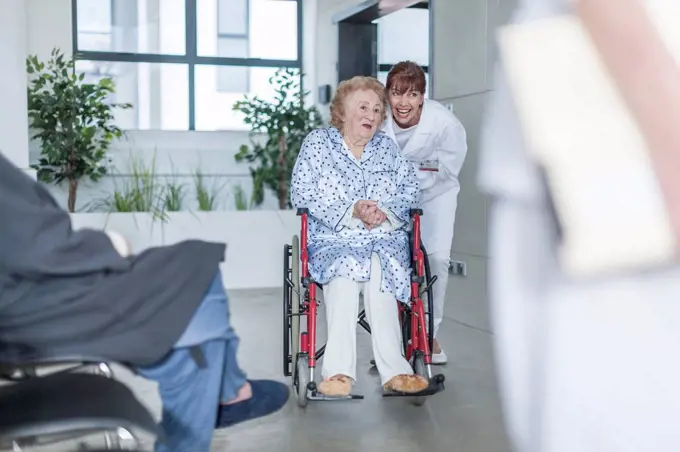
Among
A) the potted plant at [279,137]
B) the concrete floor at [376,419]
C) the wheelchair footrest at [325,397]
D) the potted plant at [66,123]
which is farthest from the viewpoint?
the potted plant at [279,137]

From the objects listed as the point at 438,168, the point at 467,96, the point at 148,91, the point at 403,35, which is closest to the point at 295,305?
the point at 438,168

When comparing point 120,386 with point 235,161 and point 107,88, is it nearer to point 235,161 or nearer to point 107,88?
point 107,88

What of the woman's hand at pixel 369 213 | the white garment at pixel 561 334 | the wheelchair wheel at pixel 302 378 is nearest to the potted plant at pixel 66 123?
the woman's hand at pixel 369 213

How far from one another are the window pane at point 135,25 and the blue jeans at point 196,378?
5.64m

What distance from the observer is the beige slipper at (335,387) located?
2.57 meters

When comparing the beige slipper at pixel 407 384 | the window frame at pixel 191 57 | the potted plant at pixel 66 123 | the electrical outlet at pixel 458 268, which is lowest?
the beige slipper at pixel 407 384

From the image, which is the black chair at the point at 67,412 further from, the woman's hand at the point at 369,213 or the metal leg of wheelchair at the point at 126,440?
the woman's hand at the point at 369,213

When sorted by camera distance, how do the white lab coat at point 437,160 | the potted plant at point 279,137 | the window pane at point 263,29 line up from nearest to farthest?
the white lab coat at point 437,160 < the potted plant at point 279,137 < the window pane at point 263,29

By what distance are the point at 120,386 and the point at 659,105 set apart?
0.99 metres

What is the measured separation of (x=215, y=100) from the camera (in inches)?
263

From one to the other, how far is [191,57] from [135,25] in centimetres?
52

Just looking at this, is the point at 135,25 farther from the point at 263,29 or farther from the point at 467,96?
the point at 467,96

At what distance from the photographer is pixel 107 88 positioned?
209 inches

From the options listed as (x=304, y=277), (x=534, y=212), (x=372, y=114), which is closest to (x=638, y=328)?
(x=534, y=212)
